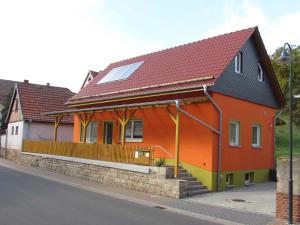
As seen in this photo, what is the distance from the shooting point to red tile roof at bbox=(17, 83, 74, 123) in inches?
1136

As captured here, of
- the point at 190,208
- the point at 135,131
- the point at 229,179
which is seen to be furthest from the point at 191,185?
the point at 135,131

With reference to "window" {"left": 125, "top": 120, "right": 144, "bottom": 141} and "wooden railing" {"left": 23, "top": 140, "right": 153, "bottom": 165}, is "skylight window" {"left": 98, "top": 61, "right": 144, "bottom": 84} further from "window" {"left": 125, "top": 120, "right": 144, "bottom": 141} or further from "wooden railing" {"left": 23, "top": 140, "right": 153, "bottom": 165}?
"wooden railing" {"left": 23, "top": 140, "right": 153, "bottom": 165}

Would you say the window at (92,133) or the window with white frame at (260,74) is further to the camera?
the window at (92,133)

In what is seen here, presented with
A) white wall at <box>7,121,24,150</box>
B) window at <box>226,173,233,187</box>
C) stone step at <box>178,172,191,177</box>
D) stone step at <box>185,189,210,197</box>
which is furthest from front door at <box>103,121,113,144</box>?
white wall at <box>7,121,24,150</box>

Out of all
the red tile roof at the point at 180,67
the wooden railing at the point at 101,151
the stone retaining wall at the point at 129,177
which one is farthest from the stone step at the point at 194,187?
the red tile roof at the point at 180,67

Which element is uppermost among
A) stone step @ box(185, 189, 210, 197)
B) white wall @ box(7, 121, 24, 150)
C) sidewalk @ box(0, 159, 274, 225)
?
white wall @ box(7, 121, 24, 150)

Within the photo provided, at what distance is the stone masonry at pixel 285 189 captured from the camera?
31.9ft

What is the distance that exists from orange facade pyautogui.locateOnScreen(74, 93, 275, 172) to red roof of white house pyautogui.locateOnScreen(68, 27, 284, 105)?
103 cm

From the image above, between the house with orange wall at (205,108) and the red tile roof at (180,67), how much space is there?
0.19ft

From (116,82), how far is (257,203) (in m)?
11.4

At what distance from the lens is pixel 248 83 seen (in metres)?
17.6

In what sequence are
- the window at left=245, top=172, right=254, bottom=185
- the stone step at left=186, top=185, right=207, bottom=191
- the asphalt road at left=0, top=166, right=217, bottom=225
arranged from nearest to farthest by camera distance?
the asphalt road at left=0, top=166, right=217, bottom=225
the stone step at left=186, top=185, right=207, bottom=191
the window at left=245, top=172, right=254, bottom=185

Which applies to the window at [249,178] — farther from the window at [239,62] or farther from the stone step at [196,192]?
the window at [239,62]

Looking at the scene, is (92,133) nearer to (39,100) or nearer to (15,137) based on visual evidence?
(39,100)
